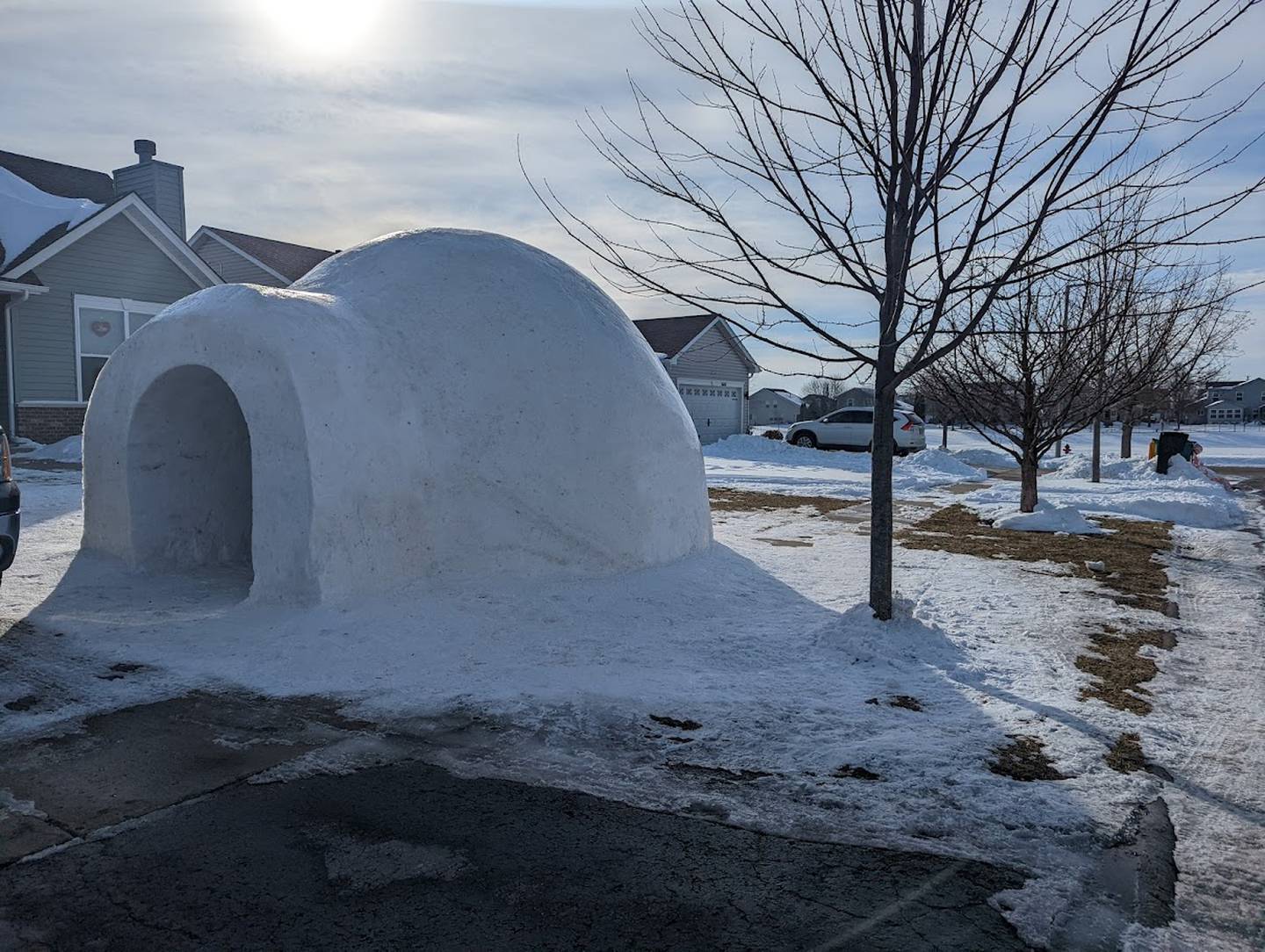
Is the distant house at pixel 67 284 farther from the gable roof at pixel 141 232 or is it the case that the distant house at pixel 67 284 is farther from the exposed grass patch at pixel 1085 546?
the exposed grass patch at pixel 1085 546

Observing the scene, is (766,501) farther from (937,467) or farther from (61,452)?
(61,452)

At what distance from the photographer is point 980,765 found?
153 inches

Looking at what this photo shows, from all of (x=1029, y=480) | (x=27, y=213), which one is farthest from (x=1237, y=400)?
(x=27, y=213)

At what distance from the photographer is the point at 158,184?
68.3ft

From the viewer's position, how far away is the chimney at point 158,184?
2083 centimetres

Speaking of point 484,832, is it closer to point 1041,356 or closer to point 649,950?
point 649,950

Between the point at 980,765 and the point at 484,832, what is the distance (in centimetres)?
223

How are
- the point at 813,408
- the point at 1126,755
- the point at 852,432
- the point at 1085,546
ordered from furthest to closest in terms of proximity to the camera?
the point at 813,408
the point at 852,432
the point at 1085,546
the point at 1126,755

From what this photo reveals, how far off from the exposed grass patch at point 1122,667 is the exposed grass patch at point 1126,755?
18.2 inches

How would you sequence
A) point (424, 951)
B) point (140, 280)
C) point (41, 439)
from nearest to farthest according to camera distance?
point (424, 951), point (41, 439), point (140, 280)

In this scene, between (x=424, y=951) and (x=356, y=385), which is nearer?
(x=424, y=951)

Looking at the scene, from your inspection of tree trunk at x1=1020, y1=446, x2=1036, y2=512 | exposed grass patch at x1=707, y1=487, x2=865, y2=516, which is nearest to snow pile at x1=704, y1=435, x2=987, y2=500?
exposed grass patch at x1=707, y1=487, x2=865, y2=516

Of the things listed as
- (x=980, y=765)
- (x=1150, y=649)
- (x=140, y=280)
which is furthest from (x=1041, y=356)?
(x=140, y=280)

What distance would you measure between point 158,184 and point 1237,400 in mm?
93045
